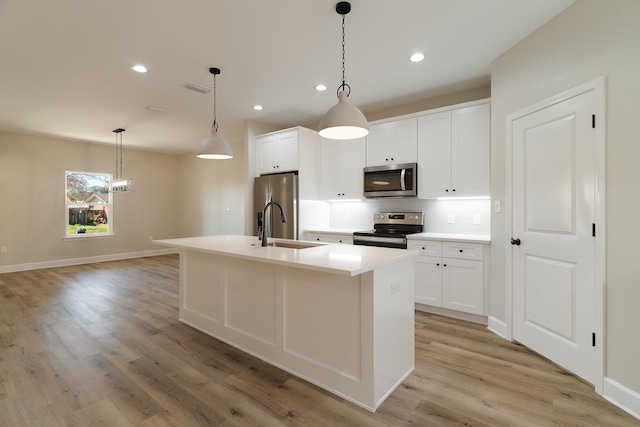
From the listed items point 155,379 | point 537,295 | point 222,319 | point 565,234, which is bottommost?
point 155,379

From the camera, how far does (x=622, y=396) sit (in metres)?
1.83

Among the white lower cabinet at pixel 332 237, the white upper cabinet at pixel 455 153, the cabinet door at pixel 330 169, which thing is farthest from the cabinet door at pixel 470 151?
the cabinet door at pixel 330 169

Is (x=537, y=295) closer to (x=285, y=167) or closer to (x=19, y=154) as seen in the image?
(x=285, y=167)

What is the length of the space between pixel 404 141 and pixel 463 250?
155 cm

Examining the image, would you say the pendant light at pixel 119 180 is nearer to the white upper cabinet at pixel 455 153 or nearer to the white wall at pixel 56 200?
the white wall at pixel 56 200

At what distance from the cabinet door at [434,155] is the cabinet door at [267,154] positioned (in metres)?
2.19

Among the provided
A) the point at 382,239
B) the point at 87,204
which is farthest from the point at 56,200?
the point at 382,239

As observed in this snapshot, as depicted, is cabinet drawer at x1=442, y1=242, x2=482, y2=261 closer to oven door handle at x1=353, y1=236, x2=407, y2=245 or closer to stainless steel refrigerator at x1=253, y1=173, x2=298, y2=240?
oven door handle at x1=353, y1=236, x2=407, y2=245

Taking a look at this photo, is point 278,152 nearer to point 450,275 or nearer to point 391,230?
point 391,230

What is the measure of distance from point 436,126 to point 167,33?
116 inches

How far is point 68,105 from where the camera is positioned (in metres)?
4.24

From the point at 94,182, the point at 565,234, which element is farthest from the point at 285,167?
the point at 94,182

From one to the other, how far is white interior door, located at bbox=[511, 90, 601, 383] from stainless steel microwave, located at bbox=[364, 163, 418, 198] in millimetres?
1209

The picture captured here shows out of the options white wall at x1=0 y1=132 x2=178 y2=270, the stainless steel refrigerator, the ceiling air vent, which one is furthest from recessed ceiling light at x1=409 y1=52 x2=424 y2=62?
white wall at x1=0 y1=132 x2=178 y2=270
